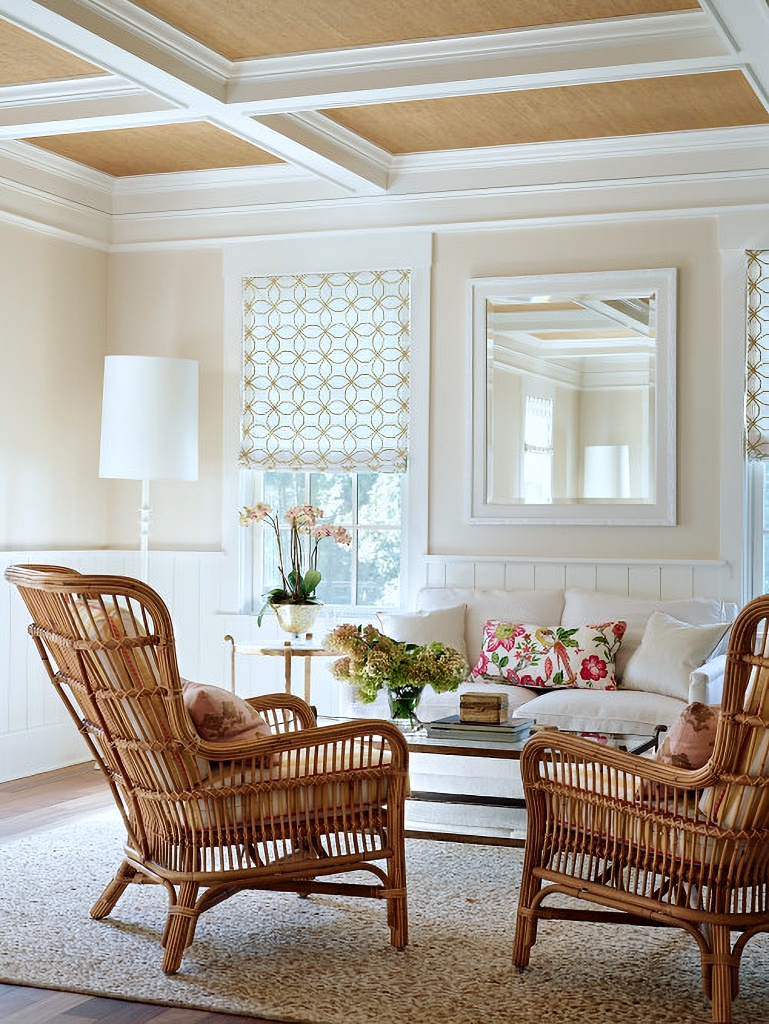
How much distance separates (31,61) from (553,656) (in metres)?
3.28

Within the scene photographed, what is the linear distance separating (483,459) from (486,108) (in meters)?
1.68

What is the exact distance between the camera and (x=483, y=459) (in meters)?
6.33

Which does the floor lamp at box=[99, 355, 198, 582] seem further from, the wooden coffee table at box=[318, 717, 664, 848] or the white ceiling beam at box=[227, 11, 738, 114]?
the wooden coffee table at box=[318, 717, 664, 848]

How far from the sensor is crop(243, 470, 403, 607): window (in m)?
6.61

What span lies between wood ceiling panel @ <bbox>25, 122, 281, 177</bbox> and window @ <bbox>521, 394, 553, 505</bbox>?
184 centimetres

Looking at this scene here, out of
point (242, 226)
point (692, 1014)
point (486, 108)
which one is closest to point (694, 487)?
point (486, 108)

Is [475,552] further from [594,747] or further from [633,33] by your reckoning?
[594,747]

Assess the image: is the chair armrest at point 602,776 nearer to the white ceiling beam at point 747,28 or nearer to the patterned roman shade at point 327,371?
the white ceiling beam at point 747,28

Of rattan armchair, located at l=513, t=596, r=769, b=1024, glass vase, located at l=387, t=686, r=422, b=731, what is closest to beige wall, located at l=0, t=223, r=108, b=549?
glass vase, located at l=387, t=686, r=422, b=731

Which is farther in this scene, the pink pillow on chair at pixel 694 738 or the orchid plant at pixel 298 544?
the orchid plant at pixel 298 544

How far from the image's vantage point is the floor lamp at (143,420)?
625 centimetres

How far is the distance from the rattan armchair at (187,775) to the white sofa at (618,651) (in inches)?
49.7

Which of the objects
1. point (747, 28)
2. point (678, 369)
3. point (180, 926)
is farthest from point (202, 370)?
point (180, 926)

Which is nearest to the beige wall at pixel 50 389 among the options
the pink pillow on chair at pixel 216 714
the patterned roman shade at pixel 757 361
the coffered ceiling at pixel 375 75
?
the coffered ceiling at pixel 375 75
